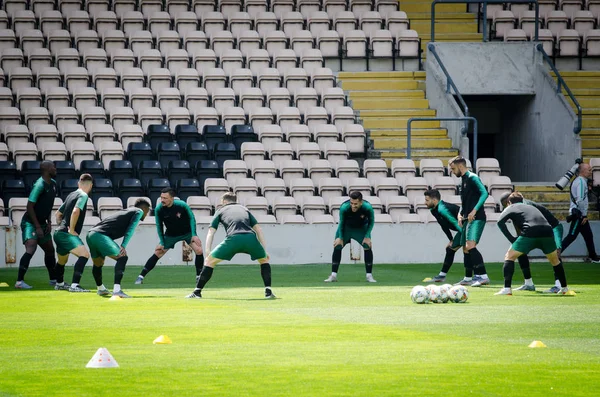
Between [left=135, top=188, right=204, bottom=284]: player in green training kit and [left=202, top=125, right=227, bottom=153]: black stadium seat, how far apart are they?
8227 mm

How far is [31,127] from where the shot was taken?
28469 millimetres

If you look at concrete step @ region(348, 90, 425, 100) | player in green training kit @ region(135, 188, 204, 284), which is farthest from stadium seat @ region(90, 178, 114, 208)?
concrete step @ region(348, 90, 425, 100)

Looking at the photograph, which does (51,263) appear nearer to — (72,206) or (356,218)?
(72,206)

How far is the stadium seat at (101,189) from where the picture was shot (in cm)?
2617

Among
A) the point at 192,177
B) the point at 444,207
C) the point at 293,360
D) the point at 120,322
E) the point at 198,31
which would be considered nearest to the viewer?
the point at 293,360

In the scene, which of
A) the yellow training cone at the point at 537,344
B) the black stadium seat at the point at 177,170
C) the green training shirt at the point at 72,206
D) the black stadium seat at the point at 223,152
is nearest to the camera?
the yellow training cone at the point at 537,344

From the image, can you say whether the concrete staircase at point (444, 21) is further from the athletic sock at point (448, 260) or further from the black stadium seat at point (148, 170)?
the athletic sock at point (448, 260)

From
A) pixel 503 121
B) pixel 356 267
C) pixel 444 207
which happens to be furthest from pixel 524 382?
pixel 503 121

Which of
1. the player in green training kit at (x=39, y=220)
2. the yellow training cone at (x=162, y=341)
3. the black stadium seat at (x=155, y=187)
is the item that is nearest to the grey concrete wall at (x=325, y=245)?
the black stadium seat at (x=155, y=187)

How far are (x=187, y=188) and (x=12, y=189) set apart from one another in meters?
4.09

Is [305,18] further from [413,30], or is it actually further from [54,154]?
[54,154]

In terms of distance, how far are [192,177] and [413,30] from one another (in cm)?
964

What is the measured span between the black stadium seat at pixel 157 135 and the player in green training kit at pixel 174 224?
8018 millimetres

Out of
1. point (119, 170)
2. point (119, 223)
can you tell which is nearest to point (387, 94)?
point (119, 170)
